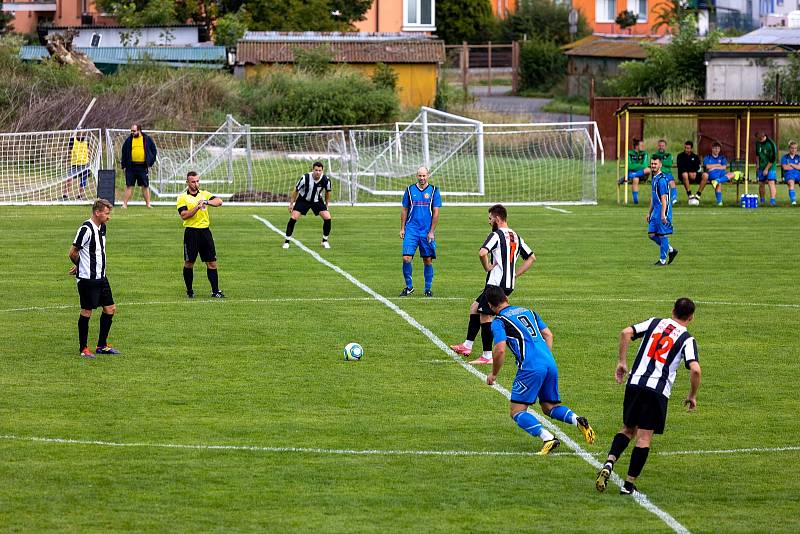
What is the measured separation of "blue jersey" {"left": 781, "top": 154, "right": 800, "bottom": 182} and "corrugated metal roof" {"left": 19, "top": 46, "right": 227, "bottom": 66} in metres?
28.5

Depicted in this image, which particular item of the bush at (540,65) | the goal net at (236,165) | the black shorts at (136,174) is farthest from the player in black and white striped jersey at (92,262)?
the bush at (540,65)

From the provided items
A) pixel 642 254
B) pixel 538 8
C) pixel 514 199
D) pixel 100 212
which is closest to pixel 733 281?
pixel 642 254

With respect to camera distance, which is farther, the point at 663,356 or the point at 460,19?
the point at 460,19

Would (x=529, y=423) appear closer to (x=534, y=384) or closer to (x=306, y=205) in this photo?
(x=534, y=384)

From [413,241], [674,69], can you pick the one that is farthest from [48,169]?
[674,69]

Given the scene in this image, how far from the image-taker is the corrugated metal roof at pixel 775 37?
5500cm

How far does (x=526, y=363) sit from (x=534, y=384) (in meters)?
0.19

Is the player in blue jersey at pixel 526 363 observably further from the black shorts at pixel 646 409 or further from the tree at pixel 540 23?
the tree at pixel 540 23

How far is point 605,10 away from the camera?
9481 centimetres

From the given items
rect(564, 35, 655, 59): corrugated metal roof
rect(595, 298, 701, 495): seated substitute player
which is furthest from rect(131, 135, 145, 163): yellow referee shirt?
rect(564, 35, 655, 59): corrugated metal roof

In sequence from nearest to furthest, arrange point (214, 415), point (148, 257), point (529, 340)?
1. point (529, 340)
2. point (214, 415)
3. point (148, 257)

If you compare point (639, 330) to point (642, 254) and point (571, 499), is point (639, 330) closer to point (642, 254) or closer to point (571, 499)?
point (571, 499)

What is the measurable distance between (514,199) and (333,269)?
52.3 feet

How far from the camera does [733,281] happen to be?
22.3 meters
